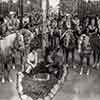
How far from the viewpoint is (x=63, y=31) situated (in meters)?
5.55

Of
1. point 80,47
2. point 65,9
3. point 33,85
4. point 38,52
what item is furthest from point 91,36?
point 33,85

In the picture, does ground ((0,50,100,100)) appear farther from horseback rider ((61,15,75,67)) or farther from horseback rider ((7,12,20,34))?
horseback rider ((7,12,20,34))

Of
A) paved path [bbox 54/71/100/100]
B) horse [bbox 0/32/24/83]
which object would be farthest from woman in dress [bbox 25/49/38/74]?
paved path [bbox 54/71/100/100]

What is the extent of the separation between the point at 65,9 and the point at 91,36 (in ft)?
2.49

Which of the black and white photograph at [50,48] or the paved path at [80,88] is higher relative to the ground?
the black and white photograph at [50,48]

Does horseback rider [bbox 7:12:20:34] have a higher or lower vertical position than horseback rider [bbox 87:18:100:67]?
higher

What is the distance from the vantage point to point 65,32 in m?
5.55

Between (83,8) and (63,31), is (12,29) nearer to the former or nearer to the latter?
(63,31)

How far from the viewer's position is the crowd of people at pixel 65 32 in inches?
217

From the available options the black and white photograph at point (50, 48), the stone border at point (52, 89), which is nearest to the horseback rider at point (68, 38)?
the black and white photograph at point (50, 48)

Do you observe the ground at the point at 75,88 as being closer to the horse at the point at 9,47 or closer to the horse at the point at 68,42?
the horse at the point at 9,47

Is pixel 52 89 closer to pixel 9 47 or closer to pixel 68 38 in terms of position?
pixel 68 38

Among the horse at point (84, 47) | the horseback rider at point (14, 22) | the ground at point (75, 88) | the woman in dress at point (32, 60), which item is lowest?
the ground at point (75, 88)

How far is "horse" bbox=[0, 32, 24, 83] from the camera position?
5555mm
